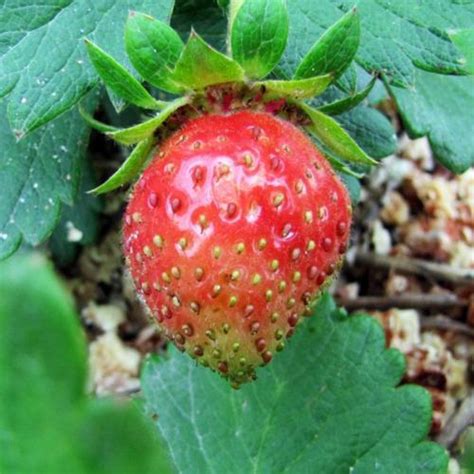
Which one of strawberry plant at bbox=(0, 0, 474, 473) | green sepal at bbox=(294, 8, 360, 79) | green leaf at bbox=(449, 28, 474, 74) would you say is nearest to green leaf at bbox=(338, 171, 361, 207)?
strawberry plant at bbox=(0, 0, 474, 473)

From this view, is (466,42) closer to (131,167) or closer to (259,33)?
(259,33)

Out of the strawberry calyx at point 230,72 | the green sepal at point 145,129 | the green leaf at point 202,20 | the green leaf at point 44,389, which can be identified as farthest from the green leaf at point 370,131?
the green leaf at point 44,389

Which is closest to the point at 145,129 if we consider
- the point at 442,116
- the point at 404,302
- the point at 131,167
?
the point at 131,167

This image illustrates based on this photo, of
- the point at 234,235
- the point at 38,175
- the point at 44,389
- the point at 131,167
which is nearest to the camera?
the point at 44,389

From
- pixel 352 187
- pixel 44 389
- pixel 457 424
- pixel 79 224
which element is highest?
pixel 44 389

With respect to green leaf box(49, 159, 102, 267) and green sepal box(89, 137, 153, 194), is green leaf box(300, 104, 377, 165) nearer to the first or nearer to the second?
green sepal box(89, 137, 153, 194)

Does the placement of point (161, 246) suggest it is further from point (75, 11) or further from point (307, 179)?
point (75, 11)

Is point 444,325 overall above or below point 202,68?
below
